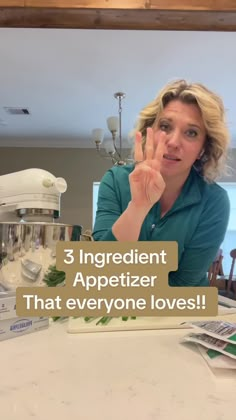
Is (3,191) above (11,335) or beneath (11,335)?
above

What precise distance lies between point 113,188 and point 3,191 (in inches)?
11.4

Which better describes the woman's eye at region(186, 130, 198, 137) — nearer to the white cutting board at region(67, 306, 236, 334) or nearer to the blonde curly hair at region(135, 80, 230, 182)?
the blonde curly hair at region(135, 80, 230, 182)

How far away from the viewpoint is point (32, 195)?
826mm

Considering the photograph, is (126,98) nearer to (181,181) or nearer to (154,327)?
(181,181)

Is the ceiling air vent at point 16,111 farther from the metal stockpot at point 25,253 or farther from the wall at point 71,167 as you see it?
the metal stockpot at point 25,253

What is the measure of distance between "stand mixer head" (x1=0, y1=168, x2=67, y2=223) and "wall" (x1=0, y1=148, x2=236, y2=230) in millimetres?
4205

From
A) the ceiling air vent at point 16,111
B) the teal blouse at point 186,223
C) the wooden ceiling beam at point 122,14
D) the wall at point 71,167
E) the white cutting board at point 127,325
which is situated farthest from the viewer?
the wall at point 71,167

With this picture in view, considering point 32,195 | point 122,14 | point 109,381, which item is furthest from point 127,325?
point 122,14

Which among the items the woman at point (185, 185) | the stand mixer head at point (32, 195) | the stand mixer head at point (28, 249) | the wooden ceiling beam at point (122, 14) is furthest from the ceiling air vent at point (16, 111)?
the stand mixer head at point (28, 249)

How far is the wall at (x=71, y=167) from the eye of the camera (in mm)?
5043

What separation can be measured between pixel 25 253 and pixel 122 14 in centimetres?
156

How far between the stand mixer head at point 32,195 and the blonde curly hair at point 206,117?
0.26 meters

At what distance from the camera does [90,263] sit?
44cm

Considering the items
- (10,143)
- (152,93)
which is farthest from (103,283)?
(10,143)
